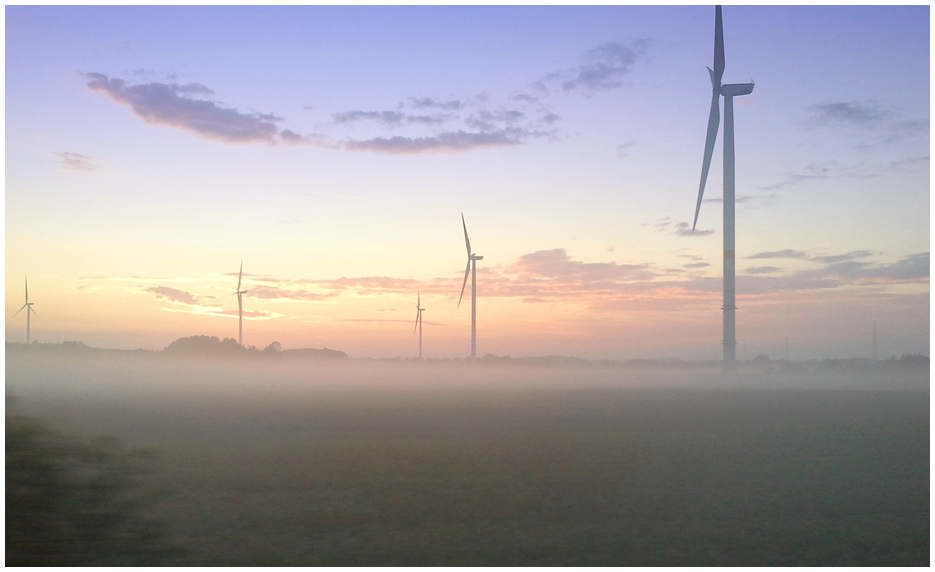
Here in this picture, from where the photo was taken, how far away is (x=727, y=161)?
1709 inches

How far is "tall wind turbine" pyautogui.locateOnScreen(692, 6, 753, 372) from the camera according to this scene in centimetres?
4209

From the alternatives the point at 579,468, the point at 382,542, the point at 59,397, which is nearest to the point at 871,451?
the point at 579,468

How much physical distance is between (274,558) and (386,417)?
968 inches

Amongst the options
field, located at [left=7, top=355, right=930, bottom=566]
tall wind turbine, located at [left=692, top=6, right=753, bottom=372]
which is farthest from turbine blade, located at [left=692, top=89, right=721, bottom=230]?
field, located at [left=7, top=355, right=930, bottom=566]

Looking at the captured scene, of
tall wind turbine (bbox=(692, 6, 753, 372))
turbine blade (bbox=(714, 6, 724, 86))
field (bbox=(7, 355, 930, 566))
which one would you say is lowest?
field (bbox=(7, 355, 930, 566))

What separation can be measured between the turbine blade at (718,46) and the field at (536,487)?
20.5 m

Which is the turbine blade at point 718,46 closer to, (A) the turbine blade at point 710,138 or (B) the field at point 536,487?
(A) the turbine blade at point 710,138

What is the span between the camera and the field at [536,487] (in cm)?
1345

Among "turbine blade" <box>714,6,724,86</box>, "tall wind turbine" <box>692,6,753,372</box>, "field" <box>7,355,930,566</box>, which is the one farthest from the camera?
"turbine blade" <box>714,6,724,86</box>

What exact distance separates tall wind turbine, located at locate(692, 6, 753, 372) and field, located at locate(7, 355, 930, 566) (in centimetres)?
681

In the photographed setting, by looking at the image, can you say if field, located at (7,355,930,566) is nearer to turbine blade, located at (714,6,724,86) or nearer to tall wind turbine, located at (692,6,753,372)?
tall wind turbine, located at (692,6,753,372)

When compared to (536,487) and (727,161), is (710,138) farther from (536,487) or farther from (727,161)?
(536,487)

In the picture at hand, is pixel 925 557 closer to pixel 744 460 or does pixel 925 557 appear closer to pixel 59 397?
pixel 744 460

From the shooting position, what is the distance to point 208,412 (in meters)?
41.8
